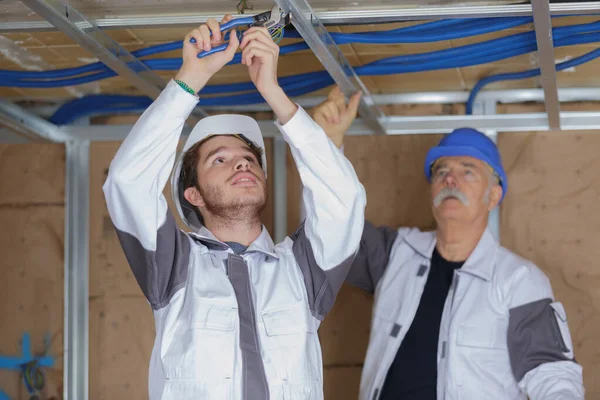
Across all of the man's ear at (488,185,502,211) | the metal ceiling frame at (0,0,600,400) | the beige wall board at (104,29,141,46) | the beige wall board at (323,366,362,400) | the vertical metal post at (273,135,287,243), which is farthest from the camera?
the vertical metal post at (273,135,287,243)

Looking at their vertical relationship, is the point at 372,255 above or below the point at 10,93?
below

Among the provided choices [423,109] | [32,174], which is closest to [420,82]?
[423,109]

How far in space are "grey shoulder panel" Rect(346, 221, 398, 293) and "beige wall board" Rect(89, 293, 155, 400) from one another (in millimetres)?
932

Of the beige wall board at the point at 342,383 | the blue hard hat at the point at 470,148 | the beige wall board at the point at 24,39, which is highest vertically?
the beige wall board at the point at 24,39

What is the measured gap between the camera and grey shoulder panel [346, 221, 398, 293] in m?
3.47

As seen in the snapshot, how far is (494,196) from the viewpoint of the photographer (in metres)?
3.44

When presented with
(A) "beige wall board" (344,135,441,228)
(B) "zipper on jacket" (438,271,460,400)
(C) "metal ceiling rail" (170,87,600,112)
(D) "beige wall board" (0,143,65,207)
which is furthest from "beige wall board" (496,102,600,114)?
(D) "beige wall board" (0,143,65,207)

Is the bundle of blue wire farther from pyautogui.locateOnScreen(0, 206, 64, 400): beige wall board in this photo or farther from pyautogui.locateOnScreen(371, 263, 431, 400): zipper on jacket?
pyautogui.locateOnScreen(371, 263, 431, 400): zipper on jacket

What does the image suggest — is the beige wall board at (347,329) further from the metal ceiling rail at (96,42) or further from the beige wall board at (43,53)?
the beige wall board at (43,53)

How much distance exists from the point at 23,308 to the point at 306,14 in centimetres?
202

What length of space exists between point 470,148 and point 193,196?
107 centimetres

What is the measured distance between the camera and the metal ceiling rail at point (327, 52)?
8.26ft

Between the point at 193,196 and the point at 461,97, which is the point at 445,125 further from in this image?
the point at 193,196

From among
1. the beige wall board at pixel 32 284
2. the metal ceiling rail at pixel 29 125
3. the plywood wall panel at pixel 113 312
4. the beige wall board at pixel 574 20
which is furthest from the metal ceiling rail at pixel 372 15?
the beige wall board at pixel 32 284
